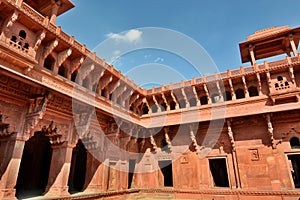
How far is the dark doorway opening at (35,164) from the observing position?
11.9 m

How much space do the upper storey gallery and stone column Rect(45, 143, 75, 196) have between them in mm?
2591

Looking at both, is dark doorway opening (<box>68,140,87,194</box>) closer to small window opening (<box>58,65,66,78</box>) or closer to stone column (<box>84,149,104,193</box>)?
stone column (<box>84,149,104,193</box>)

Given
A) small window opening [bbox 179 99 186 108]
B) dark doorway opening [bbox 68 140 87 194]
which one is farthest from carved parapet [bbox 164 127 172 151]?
dark doorway opening [bbox 68 140 87 194]

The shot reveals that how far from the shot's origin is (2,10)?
277 inches

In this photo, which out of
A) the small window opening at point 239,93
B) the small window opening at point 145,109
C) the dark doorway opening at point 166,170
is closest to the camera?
the small window opening at point 239,93

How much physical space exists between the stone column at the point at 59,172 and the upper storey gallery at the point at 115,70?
8.50 feet

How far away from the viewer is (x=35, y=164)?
1239 centimetres

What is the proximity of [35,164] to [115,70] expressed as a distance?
7596 millimetres

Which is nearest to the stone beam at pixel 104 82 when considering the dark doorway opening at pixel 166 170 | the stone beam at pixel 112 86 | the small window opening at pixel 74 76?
the stone beam at pixel 112 86

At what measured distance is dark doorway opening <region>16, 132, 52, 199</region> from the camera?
39.1 ft

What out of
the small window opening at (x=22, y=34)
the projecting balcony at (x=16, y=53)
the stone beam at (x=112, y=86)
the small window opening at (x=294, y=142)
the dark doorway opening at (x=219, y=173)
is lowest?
the dark doorway opening at (x=219, y=173)

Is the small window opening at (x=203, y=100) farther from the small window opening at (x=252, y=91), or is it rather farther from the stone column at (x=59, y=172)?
the stone column at (x=59, y=172)

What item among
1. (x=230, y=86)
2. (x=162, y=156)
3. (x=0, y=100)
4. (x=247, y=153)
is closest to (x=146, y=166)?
(x=162, y=156)

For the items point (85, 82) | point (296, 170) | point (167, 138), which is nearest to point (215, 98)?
point (167, 138)
